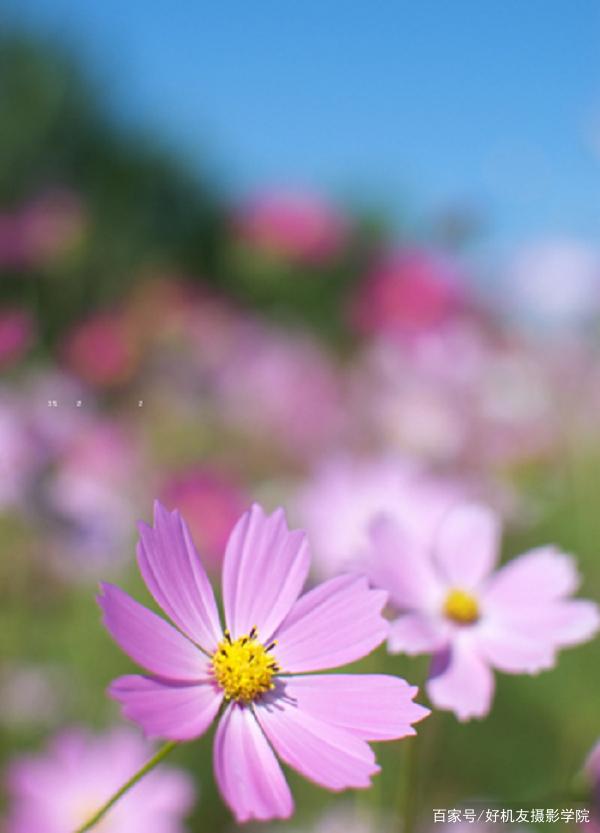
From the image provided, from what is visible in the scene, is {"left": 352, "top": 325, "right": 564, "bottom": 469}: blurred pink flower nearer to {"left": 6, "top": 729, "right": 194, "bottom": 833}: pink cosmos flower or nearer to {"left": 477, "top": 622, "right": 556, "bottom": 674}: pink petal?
{"left": 6, "top": 729, "right": 194, "bottom": 833}: pink cosmos flower

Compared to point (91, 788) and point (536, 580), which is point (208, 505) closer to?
point (91, 788)

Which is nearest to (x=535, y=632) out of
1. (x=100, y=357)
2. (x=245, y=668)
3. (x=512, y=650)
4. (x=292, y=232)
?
(x=512, y=650)

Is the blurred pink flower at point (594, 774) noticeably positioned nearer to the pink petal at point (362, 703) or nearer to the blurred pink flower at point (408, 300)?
the pink petal at point (362, 703)

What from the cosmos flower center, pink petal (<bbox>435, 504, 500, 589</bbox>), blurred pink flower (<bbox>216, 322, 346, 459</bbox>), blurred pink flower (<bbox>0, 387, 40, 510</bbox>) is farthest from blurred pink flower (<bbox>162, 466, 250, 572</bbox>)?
the cosmos flower center

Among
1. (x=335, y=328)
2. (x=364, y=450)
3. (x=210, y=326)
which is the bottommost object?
(x=364, y=450)

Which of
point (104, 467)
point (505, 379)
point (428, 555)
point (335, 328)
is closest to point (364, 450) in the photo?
point (505, 379)

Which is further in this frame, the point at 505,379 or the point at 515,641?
the point at 505,379

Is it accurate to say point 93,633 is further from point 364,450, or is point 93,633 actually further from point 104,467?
point 364,450
